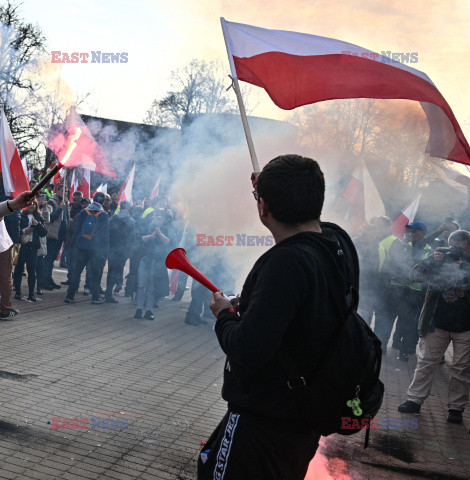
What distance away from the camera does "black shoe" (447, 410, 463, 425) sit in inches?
226

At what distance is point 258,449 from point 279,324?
511 millimetres

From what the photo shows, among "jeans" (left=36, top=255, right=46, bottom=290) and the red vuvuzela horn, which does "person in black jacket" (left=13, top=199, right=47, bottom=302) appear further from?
the red vuvuzela horn

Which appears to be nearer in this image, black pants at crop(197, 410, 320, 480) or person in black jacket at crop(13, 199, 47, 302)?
black pants at crop(197, 410, 320, 480)

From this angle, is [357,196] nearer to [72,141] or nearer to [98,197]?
[98,197]

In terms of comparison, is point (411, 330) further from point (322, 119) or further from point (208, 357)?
point (322, 119)

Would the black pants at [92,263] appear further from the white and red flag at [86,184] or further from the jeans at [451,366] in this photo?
the jeans at [451,366]

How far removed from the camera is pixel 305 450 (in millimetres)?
2092

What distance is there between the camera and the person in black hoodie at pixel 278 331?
183cm

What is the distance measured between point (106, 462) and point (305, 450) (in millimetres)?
2298

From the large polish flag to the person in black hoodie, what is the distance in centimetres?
208

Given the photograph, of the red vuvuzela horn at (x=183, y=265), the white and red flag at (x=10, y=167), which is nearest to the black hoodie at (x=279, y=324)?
the red vuvuzela horn at (x=183, y=265)

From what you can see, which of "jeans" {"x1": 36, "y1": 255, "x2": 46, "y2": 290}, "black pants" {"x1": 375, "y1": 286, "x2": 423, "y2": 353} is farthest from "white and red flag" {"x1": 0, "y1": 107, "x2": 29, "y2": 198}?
"black pants" {"x1": 375, "y1": 286, "x2": 423, "y2": 353}

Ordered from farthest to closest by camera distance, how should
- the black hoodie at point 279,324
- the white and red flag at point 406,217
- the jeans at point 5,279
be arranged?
the white and red flag at point 406,217 < the jeans at point 5,279 < the black hoodie at point 279,324

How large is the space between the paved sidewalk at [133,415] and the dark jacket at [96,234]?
2272 mm
